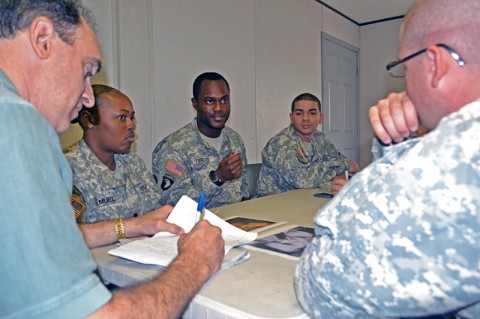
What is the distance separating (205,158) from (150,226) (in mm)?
1258

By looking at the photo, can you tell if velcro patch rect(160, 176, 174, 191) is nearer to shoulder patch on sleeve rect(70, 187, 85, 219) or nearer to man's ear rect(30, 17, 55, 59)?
shoulder patch on sleeve rect(70, 187, 85, 219)

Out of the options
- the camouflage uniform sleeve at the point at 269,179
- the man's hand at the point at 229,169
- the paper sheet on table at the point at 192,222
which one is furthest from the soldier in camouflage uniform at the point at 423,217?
the camouflage uniform sleeve at the point at 269,179

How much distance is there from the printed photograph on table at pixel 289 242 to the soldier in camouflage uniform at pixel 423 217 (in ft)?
1.34

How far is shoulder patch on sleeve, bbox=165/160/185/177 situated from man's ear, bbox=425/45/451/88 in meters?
1.78

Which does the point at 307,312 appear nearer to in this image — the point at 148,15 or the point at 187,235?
the point at 187,235

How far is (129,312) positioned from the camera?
613mm

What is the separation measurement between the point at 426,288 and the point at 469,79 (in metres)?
0.32

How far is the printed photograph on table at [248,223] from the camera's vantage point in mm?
1308

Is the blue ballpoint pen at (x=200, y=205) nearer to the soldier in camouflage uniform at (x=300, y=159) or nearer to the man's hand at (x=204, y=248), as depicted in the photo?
the man's hand at (x=204, y=248)

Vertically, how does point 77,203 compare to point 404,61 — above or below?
below

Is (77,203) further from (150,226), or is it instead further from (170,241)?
(170,241)

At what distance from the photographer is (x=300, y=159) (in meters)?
2.95

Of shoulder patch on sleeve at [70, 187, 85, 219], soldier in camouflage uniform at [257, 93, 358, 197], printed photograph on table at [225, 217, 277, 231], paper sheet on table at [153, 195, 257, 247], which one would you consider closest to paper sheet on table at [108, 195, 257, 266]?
paper sheet on table at [153, 195, 257, 247]

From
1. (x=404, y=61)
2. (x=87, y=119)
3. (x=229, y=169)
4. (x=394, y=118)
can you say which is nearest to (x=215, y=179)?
(x=229, y=169)
